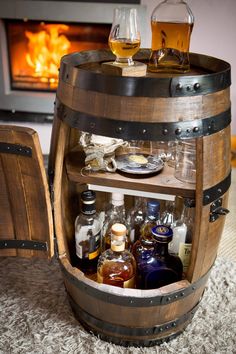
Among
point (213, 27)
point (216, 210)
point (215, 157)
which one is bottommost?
point (216, 210)

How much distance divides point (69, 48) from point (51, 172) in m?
1.49

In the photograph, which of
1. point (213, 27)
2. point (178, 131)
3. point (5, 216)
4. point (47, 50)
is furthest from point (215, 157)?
point (47, 50)

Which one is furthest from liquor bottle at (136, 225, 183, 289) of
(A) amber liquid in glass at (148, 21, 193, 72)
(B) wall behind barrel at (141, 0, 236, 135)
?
(B) wall behind barrel at (141, 0, 236, 135)

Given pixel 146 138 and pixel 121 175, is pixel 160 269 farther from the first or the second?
pixel 146 138

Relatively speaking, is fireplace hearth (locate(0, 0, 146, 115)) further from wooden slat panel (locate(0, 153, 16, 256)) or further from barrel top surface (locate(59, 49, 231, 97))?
wooden slat panel (locate(0, 153, 16, 256))

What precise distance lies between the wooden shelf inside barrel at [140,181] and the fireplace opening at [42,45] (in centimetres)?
143

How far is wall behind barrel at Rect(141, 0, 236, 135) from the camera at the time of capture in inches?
77.6

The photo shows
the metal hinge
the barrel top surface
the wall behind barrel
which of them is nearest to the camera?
the barrel top surface

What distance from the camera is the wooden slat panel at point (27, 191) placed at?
0.81 m

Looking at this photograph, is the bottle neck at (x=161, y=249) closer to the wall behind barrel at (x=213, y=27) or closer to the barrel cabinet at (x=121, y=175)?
the barrel cabinet at (x=121, y=175)

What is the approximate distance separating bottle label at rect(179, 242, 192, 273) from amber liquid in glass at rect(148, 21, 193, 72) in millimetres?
468

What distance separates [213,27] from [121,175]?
144 cm

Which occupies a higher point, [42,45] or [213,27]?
[213,27]

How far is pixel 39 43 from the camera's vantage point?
227cm
